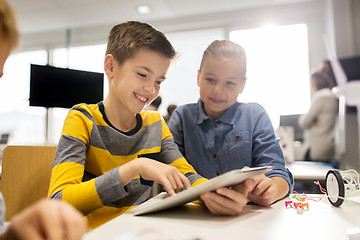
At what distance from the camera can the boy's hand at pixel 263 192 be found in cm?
66

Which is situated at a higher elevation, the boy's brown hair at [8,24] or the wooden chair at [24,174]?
the boy's brown hair at [8,24]

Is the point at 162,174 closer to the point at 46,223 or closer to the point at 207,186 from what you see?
the point at 207,186

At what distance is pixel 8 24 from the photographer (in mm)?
379

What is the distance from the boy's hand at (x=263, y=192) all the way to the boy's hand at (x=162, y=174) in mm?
178

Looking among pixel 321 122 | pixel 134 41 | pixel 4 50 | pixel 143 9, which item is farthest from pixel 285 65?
pixel 4 50

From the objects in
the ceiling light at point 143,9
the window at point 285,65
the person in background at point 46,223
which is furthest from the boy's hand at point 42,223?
the ceiling light at point 143,9

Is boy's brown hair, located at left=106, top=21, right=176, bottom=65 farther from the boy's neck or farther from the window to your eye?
the window

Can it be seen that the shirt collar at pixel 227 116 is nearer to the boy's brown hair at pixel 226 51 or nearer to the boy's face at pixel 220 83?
the boy's face at pixel 220 83

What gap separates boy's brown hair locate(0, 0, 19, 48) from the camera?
0.37 m

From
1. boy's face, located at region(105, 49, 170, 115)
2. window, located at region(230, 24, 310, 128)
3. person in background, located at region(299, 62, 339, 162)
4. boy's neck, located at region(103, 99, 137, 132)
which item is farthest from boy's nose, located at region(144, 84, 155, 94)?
window, located at region(230, 24, 310, 128)

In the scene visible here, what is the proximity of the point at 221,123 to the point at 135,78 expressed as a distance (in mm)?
382

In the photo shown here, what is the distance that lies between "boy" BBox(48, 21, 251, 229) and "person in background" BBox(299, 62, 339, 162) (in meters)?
2.21

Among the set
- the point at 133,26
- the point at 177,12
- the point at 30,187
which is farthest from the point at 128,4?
the point at 30,187

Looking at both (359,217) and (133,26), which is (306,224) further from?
(133,26)
